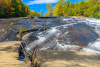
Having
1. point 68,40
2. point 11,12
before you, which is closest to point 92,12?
point 11,12

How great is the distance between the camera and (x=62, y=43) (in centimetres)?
380

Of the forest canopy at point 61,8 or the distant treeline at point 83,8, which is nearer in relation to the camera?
the forest canopy at point 61,8

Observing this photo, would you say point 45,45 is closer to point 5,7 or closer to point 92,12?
point 5,7

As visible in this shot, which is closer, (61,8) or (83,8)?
(83,8)

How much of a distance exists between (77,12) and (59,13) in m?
13.0

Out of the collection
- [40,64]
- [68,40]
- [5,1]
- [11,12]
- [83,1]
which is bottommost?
[40,64]

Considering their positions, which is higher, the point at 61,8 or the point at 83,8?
the point at 61,8

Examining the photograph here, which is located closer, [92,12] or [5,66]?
[5,66]

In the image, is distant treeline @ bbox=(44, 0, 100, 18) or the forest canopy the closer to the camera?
the forest canopy

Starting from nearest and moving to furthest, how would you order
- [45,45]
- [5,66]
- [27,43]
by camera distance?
1. [5,66]
2. [45,45]
3. [27,43]

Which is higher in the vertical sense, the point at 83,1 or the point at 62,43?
the point at 83,1

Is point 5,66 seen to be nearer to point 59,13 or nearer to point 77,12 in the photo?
point 77,12

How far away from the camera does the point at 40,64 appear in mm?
2225

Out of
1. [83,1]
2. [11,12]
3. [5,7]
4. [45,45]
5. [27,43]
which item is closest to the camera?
[45,45]
